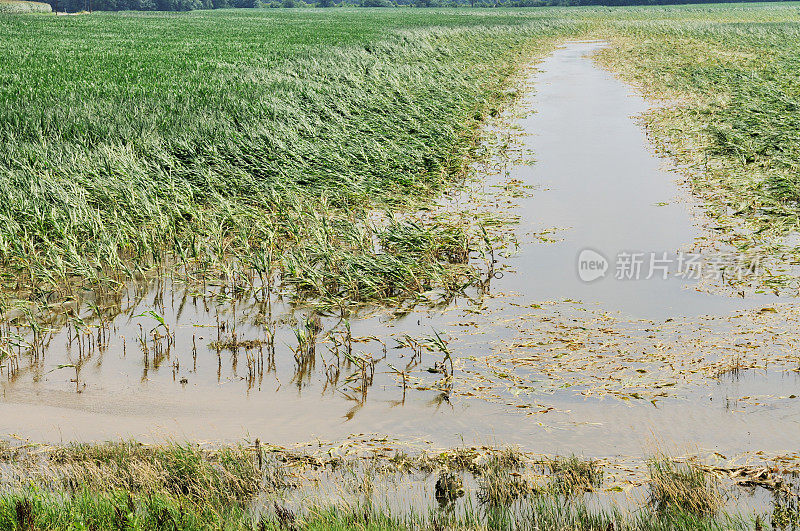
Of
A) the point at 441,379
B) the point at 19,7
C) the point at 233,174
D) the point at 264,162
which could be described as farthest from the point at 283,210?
the point at 19,7

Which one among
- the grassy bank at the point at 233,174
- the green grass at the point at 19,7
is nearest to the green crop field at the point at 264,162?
the grassy bank at the point at 233,174

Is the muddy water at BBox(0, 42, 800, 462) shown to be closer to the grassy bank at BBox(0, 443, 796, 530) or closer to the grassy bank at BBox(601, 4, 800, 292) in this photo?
the grassy bank at BBox(0, 443, 796, 530)

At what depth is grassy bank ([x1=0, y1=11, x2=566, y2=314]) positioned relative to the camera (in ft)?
30.0

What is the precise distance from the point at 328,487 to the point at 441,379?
196 centimetres

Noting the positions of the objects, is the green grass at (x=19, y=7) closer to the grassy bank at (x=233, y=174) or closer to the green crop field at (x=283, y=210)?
the green crop field at (x=283, y=210)

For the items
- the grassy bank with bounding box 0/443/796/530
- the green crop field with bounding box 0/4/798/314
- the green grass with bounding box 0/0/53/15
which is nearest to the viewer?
the grassy bank with bounding box 0/443/796/530

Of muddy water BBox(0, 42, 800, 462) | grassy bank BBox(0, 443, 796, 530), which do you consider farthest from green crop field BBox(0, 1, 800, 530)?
muddy water BBox(0, 42, 800, 462)

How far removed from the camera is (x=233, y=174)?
1241 cm

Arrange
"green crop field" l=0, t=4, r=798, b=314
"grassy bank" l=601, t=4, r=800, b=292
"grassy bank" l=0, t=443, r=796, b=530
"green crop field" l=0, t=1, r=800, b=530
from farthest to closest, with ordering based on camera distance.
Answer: "grassy bank" l=601, t=4, r=800, b=292 < "green crop field" l=0, t=4, r=798, b=314 < "green crop field" l=0, t=1, r=800, b=530 < "grassy bank" l=0, t=443, r=796, b=530

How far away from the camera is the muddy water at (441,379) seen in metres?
5.77

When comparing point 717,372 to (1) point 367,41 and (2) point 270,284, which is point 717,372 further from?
(1) point 367,41

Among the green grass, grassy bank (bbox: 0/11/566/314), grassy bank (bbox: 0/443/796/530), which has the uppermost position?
the green grass

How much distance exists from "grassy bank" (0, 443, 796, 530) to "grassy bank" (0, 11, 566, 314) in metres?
3.51

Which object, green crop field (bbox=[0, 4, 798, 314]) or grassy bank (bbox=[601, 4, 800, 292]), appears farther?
grassy bank (bbox=[601, 4, 800, 292])
